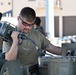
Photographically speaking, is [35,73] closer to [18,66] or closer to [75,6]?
[18,66]

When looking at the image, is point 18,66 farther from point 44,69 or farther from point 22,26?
point 22,26

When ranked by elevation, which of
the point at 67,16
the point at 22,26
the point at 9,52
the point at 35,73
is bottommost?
the point at 35,73

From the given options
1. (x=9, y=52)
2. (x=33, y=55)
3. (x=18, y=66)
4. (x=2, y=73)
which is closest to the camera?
(x=2, y=73)

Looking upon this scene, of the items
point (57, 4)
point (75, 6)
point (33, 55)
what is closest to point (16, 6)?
point (57, 4)

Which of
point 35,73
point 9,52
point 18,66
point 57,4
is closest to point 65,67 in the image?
point 18,66

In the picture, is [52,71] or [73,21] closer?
[52,71]

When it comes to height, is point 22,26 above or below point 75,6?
below

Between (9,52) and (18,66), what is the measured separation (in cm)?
34

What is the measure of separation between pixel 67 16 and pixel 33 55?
8414 millimetres

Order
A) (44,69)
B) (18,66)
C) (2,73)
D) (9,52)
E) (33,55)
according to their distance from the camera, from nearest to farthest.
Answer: (2,73) → (18,66) → (44,69) → (9,52) → (33,55)

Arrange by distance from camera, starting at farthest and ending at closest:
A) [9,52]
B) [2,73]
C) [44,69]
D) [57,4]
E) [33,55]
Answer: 1. [57,4]
2. [33,55]
3. [9,52]
4. [44,69]
5. [2,73]

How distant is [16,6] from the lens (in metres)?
9.95

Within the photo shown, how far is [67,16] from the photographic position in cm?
998

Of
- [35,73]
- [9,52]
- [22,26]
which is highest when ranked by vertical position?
[22,26]
